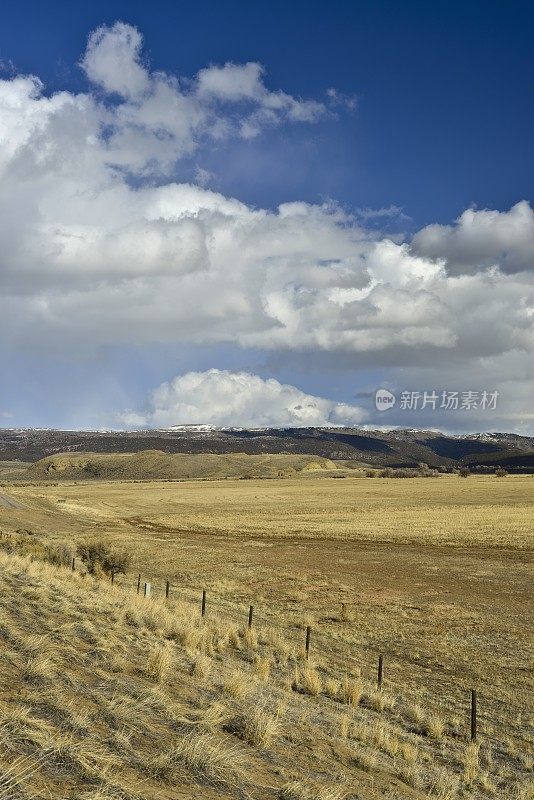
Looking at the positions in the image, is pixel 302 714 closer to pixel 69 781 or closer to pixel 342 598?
pixel 69 781

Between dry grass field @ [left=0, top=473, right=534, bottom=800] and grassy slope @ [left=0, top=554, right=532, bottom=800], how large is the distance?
0.15 ft

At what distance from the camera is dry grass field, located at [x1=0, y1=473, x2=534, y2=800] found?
8.98 metres

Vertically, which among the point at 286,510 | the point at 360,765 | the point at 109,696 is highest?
the point at 109,696

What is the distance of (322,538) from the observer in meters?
59.0

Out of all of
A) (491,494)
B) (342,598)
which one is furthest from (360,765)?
(491,494)

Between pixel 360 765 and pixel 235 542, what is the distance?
45.3 meters

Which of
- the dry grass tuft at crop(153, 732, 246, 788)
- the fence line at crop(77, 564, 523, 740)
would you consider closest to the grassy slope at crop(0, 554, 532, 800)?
the dry grass tuft at crop(153, 732, 246, 788)

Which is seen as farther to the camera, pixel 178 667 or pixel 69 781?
pixel 178 667

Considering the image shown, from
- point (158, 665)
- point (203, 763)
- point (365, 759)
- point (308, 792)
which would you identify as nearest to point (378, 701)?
point (365, 759)

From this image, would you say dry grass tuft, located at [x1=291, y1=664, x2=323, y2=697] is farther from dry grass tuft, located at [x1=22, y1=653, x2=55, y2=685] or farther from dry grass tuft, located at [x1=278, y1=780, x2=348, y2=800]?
dry grass tuft, located at [x1=278, y1=780, x2=348, y2=800]

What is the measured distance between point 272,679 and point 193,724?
649cm

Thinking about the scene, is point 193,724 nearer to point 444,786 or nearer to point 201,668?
point 444,786

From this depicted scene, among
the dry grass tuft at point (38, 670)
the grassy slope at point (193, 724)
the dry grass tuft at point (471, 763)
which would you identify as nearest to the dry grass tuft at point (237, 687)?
the grassy slope at point (193, 724)

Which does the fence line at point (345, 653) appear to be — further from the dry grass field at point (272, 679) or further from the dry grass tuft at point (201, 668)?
the dry grass tuft at point (201, 668)
